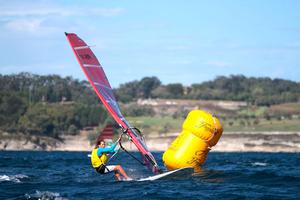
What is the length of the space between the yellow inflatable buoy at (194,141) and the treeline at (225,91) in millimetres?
124926

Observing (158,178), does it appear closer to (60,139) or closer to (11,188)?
(11,188)

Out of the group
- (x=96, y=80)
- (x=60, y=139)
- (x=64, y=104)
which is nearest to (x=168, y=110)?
(x=64, y=104)

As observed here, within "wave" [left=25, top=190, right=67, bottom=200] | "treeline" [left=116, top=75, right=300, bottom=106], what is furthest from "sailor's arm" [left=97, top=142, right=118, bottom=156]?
"treeline" [left=116, top=75, right=300, bottom=106]

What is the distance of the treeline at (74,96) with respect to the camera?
118 meters

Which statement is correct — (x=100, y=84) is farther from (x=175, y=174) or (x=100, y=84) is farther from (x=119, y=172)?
(x=175, y=174)

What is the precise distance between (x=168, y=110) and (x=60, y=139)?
3822 cm

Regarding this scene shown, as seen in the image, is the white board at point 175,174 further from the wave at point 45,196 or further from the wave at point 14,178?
the wave at point 45,196

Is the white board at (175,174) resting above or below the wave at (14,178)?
above

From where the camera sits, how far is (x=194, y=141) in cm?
2686

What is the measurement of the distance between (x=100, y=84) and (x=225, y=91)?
5831 inches

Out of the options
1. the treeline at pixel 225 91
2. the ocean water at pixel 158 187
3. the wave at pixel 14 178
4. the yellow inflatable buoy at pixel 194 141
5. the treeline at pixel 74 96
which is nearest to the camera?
the ocean water at pixel 158 187

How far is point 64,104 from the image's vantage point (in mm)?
130625

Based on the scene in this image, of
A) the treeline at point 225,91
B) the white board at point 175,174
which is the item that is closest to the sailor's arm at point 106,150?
the white board at point 175,174

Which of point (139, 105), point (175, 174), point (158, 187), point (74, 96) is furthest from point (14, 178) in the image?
point (139, 105)
